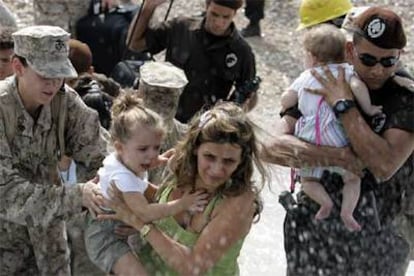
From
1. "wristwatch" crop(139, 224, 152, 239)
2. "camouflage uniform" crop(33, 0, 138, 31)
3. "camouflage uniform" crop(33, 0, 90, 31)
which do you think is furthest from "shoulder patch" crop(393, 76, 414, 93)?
"camouflage uniform" crop(33, 0, 90, 31)

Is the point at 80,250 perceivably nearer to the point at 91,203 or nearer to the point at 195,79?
the point at 91,203

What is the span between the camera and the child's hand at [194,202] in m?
4.46

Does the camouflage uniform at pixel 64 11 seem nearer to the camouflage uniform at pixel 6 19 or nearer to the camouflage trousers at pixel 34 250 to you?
the camouflage uniform at pixel 6 19

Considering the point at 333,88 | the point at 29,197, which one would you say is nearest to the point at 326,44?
the point at 333,88

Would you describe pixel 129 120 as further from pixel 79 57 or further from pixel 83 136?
pixel 79 57

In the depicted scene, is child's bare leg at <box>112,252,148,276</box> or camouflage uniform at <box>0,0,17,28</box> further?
camouflage uniform at <box>0,0,17,28</box>

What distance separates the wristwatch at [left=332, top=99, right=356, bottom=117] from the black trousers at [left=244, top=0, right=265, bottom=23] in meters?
7.90

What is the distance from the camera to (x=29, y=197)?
4785 mm

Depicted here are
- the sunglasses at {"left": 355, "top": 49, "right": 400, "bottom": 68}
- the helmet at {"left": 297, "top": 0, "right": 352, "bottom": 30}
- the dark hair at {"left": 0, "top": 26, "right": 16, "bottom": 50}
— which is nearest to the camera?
the sunglasses at {"left": 355, "top": 49, "right": 400, "bottom": 68}

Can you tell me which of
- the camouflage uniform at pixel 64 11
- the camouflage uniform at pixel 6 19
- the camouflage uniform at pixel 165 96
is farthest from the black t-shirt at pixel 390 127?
the camouflage uniform at pixel 64 11

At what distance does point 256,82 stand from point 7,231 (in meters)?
2.53

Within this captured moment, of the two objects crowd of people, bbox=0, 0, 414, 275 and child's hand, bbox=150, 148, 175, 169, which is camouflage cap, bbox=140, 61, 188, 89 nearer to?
crowd of people, bbox=0, 0, 414, 275

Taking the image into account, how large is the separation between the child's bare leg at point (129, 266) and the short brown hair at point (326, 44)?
1.35 metres

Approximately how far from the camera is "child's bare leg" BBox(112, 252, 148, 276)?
15.1 feet
